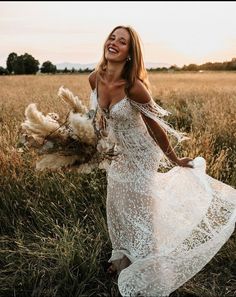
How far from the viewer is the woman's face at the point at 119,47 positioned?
279 cm

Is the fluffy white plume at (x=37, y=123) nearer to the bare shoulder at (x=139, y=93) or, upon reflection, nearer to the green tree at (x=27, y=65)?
the bare shoulder at (x=139, y=93)

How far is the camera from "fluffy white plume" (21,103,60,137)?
2068 millimetres

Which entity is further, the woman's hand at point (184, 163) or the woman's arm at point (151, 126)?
the woman's hand at point (184, 163)

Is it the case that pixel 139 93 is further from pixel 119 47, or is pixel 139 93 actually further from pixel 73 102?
pixel 73 102

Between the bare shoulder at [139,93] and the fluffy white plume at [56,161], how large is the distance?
2.44 feet

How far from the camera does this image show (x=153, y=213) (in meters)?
3.11

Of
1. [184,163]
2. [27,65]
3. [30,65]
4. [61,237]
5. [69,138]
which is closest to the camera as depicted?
[69,138]

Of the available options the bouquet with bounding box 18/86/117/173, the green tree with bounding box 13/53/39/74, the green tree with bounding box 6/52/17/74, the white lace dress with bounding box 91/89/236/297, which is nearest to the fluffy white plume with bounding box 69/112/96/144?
the bouquet with bounding box 18/86/117/173

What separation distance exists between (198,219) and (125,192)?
567mm

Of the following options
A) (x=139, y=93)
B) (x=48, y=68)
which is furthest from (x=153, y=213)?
(x=48, y=68)

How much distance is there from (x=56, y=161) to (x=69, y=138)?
0.13 metres

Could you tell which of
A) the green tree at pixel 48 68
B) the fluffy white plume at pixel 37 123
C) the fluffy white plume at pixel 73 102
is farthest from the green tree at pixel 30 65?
the fluffy white plume at pixel 37 123

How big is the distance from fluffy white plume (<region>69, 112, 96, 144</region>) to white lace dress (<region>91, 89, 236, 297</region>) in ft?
2.41

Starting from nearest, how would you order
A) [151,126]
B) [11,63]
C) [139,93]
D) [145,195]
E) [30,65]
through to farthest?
[139,93], [151,126], [145,195], [30,65], [11,63]
